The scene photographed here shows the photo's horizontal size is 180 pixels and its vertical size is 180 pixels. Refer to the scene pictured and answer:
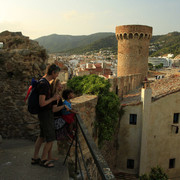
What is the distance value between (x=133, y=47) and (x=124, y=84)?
5.99m

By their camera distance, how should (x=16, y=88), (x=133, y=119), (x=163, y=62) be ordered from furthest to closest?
1. (x=163, y=62)
2. (x=133, y=119)
3. (x=16, y=88)

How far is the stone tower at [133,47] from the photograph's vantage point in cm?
2091

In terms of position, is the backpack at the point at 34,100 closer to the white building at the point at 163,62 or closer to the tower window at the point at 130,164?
the tower window at the point at 130,164

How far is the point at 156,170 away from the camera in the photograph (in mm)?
10875

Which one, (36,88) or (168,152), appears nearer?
(36,88)

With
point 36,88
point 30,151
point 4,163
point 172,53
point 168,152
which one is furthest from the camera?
point 172,53

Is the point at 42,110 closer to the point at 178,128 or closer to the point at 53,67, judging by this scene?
the point at 53,67

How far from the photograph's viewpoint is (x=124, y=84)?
1767 cm

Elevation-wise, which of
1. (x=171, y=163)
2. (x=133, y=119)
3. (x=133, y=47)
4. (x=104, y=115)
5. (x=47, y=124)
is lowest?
(x=171, y=163)

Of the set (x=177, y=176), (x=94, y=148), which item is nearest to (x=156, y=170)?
(x=177, y=176)

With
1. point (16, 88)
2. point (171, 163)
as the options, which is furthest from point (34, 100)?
point (171, 163)

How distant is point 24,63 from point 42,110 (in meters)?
2.88

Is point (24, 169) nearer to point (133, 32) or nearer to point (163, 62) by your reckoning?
point (133, 32)

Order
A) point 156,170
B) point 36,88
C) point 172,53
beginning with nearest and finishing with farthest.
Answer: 1. point 36,88
2. point 156,170
3. point 172,53
